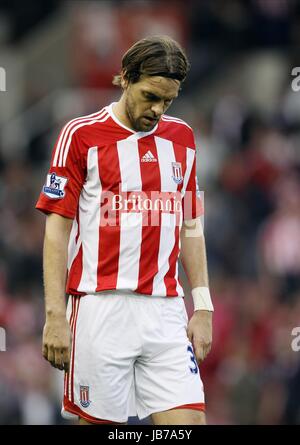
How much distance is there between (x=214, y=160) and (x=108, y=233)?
28.2 ft

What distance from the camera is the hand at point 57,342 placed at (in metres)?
6.28

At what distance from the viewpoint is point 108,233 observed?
648 cm

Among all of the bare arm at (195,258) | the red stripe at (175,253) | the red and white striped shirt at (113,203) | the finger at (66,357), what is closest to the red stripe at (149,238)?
the red and white striped shirt at (113,203)

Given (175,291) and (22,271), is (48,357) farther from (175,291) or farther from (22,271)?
(22,271)

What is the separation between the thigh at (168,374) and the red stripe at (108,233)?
32cm

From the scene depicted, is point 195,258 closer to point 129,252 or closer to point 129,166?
point 129,252

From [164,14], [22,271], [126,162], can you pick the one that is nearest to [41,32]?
[164,14]

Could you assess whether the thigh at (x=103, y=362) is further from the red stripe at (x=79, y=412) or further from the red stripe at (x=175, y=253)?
the red stripe at (x=175, y=253)

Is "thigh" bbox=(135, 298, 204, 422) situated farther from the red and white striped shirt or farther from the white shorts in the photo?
the red and white striped shirt

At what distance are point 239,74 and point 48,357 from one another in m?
Answer: 10.9

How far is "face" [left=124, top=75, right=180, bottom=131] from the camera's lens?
250 inches

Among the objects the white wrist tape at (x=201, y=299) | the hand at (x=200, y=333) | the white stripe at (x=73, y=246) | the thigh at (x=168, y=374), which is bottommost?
the thigh at (x=168, y=374)

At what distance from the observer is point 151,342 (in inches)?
254

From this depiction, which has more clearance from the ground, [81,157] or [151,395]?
[81,157]
